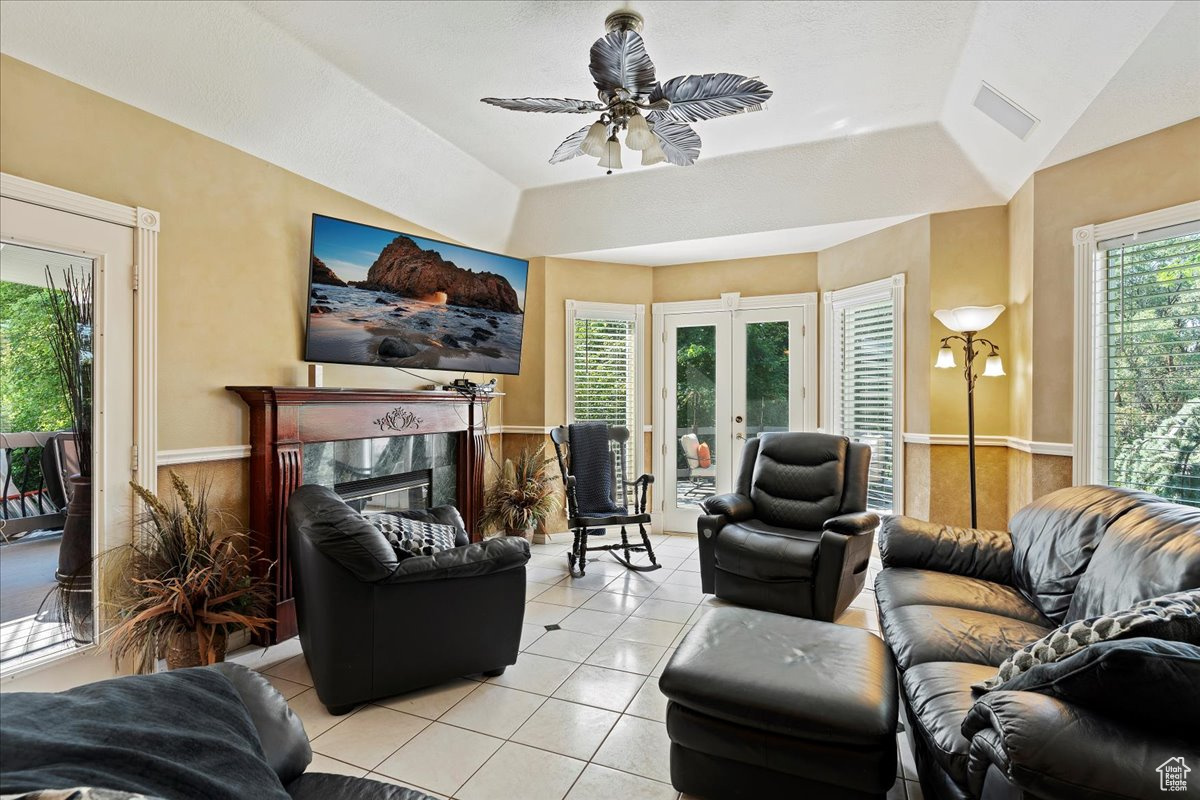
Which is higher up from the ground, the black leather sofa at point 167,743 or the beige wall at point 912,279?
the beige wall at point 912,279

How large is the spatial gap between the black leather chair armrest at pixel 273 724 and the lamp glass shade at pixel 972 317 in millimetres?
3779

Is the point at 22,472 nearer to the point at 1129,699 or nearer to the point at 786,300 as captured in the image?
the point at 1129,699

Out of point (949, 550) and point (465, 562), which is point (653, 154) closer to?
point (465, 562)

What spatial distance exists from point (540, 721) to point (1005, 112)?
3.78 m

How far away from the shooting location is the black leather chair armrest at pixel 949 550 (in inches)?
106

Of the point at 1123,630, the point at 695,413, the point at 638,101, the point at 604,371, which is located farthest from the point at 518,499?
the point at 1123,630

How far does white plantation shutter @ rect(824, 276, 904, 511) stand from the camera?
4262 mm

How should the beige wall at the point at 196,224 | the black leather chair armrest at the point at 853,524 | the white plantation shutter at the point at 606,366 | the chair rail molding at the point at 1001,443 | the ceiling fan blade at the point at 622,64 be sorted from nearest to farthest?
the ceiling fan blade at the point at 622,64, the beige wall at the point at 196,224, the chair rail molding at the point at 1001,443, the black leather chair armrest at the point at 853,524, the white plantation shutter at the point at 606,366

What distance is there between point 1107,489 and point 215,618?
3.79m

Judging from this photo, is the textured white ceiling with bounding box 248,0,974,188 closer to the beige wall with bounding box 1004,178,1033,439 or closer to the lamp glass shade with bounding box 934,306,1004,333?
the beige wall with bounding box 1004,178,1033,439

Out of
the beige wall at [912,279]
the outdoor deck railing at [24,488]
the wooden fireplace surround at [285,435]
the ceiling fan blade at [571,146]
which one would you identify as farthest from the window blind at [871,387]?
the outdoor deck railing at [24,488]

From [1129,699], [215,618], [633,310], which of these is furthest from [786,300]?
[215,618]

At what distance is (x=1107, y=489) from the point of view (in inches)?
94.6

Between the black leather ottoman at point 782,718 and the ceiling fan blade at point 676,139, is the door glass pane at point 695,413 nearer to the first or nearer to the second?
the ceiling fan blade at point 676,139
